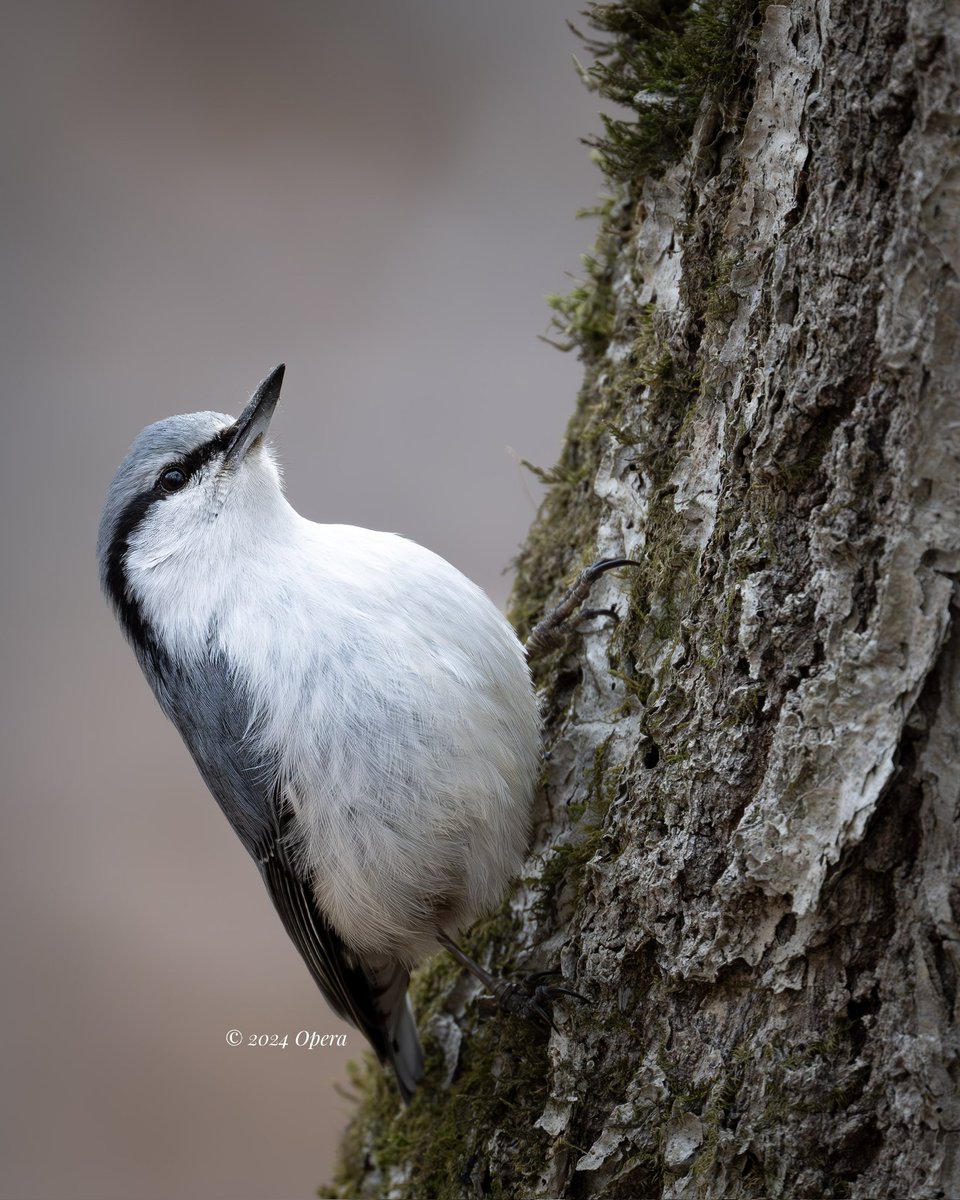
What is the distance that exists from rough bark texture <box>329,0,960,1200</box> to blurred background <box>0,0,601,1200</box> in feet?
8.99

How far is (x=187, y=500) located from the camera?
2.24 m

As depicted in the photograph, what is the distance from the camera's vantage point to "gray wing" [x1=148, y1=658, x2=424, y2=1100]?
2.12m

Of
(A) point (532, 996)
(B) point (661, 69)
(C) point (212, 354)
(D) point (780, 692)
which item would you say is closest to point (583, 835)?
(A) point (532, 996)

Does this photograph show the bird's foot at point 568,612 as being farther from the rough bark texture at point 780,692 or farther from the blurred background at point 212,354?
the blurred background at point 212,354

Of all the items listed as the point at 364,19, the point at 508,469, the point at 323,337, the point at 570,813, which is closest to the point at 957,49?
the point at 570,813

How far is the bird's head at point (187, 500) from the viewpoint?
221 centimetres

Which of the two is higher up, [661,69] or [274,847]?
[661,69]

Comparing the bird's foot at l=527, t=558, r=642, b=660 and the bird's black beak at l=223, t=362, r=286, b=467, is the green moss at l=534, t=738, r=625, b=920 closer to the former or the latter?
the bird's foot at l=527, t=558, r=642, b=660

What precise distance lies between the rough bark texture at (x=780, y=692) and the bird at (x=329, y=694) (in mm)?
223

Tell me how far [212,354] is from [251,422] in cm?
315

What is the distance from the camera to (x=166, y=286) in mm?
5379

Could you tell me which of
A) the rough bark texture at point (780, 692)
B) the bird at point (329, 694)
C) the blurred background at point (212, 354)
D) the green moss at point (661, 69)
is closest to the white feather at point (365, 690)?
the bird at point (329, 694)

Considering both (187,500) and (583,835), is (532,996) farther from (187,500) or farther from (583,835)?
(187,500)

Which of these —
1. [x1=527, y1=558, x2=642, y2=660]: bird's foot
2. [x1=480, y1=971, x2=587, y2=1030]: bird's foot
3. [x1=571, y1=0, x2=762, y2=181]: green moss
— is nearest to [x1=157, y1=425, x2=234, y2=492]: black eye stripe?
[x1=527, y1=558, x2=642, y2=660]: bird's foot
